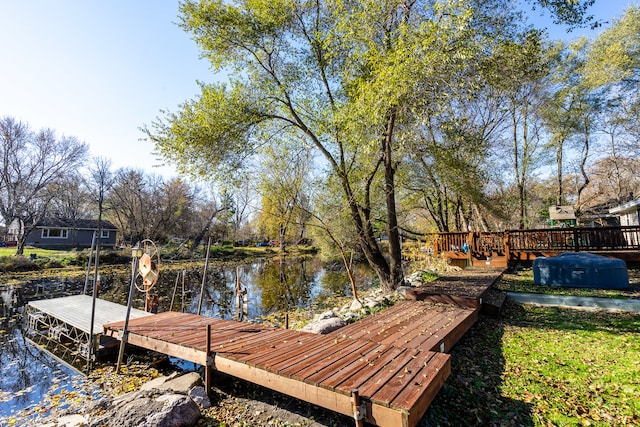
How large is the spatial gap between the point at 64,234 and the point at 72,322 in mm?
34327

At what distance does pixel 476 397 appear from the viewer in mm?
3688

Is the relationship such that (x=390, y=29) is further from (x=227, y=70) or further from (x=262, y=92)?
(x=227, y=70)

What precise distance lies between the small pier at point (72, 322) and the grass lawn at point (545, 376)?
22.7ft

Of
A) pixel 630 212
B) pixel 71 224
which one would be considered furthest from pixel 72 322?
pixel 71 224

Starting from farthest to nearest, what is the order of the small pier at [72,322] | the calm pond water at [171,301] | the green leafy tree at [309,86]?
1. the green leafy tree at [309,86]
2. the small pier at [72,322]
3. the calm pond water at [171,301]

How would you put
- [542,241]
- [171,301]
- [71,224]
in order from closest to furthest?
[171,301]
[542,241]
[71,224]

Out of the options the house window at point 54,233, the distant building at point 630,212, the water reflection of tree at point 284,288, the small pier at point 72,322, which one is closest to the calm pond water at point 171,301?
the water reflection of tree at point 284,288

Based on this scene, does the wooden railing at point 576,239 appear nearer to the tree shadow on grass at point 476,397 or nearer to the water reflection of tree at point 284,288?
the water reflection of tree at point 284,288

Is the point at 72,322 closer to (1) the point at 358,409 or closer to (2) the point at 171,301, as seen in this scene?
(2) the point at 171,301

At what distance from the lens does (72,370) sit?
604cm

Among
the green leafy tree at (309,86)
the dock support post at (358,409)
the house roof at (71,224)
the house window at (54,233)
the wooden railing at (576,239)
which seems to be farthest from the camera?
the house window at (54,233)

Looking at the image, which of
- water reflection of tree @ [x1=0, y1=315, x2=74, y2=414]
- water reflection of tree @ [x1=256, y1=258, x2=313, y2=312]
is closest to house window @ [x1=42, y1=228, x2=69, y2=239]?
water reflection of tree @ [x1=256, y1=258, x2=313, y2=312]

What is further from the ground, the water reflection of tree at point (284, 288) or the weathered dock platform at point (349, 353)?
the weathered dock platform at point (349, 353)

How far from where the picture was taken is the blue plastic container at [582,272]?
9.01 metres
